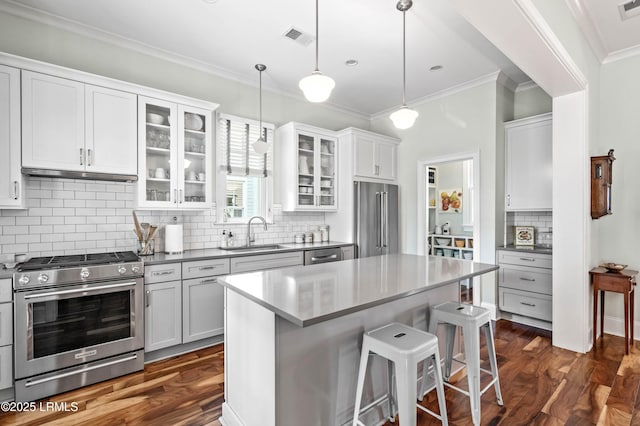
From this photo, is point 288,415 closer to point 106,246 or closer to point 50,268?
point 50,268

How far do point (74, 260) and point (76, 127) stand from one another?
111cm

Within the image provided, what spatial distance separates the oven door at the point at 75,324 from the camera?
2230 mm

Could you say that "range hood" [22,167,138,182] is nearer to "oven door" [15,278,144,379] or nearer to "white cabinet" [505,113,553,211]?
"oven door" [15,278,144,379]

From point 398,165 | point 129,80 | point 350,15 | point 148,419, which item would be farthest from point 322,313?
point 398,165

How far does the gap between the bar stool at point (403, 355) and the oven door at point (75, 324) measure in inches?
78.2

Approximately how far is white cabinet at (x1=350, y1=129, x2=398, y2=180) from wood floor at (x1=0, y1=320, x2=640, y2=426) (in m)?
2.70

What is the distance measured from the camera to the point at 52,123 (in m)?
2.55

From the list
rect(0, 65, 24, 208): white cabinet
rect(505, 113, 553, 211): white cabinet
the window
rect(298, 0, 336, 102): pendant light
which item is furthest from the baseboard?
rect(0, 65, 24, 208): white cabinet

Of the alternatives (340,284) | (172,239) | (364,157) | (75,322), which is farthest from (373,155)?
(75,322)

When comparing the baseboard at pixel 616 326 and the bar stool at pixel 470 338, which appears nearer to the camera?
the bar stool at pixel 470 338

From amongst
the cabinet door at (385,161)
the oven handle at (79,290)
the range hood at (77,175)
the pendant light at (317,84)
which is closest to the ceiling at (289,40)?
the cabinet door at (385,161)

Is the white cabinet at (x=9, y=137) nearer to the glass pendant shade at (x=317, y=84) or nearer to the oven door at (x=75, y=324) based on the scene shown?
the oven door at (x=75, y=324)

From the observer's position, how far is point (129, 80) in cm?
319

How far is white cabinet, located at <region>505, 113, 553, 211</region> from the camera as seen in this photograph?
12.2 ft
